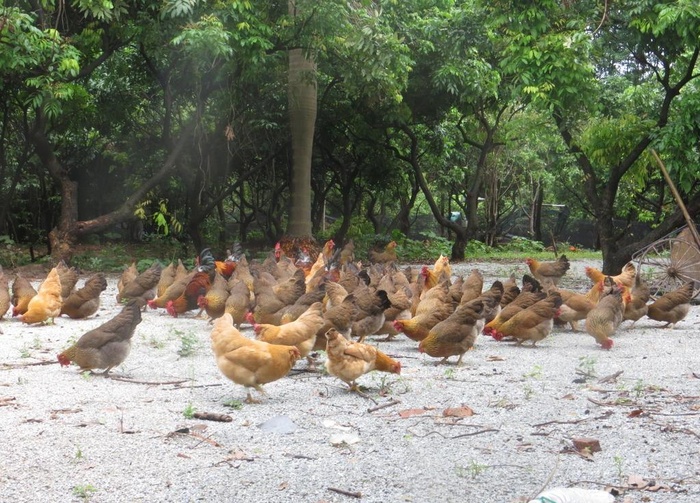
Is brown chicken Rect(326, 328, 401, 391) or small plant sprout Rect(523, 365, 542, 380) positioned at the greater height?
brown chicken Rect(326, 328, 401, 391)

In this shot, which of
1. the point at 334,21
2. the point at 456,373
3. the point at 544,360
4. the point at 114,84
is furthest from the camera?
the point at 114,84

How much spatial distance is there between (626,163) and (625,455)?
1145 cm

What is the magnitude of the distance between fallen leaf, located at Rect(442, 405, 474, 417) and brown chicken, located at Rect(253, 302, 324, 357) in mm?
1564

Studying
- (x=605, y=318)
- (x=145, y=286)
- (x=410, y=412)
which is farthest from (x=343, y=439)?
(x=145, y=286)

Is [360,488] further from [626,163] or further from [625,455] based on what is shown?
[626,163]

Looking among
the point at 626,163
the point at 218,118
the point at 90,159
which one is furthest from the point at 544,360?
the point at 90,159

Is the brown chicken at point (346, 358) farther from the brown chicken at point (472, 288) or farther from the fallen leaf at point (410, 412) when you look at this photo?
the brown chicken at point (472, 288)

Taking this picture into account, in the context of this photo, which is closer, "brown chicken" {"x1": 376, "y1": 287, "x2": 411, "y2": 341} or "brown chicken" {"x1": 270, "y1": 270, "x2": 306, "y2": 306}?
"brown chicken" {"x1": 270, "y1": 270, "x2": 306, "y2": 306}

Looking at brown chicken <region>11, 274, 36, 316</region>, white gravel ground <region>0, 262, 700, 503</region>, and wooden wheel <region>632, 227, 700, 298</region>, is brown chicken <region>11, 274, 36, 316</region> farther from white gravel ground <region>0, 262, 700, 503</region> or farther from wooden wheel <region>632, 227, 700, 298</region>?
wooden wheel <region>632, 227, 700, 298</region>

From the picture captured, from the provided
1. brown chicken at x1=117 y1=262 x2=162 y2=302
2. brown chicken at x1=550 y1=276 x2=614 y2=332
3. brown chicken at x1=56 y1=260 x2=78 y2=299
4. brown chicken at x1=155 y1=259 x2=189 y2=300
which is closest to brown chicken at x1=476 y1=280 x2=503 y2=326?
brown chicken at x1=550 y1=276 x2=614 y2=332

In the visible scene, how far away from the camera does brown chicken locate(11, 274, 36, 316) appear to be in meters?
10.5

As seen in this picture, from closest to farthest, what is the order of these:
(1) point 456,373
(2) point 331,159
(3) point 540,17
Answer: (1) point 456,373 → (3) point 540,17 → (2) point 331,159

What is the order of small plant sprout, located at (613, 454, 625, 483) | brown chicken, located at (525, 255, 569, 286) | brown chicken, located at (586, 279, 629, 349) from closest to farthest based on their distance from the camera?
1. small plant sprout, located at (613, 454, 625, 483)
2. brown chicken, located at (586, 279, 629, 349)
3. brown chicken, located at (525, 255, 569, 286)

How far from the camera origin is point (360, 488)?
14.4 ft
